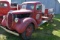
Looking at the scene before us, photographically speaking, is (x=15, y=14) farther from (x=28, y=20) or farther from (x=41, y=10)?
(x=41, y=10)

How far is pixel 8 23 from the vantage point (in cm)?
707

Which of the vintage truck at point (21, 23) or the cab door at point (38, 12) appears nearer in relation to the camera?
the vintage truck at point (21, 23)

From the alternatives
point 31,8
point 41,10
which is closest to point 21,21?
point 31,8

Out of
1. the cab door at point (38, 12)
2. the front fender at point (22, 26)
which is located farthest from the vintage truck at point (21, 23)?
the cab door at point (38, 12)

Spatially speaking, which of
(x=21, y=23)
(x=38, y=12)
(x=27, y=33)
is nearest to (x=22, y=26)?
(x=21, y=23)

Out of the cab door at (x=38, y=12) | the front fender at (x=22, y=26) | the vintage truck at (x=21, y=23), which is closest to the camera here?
the front fender at (x=22, y=26)

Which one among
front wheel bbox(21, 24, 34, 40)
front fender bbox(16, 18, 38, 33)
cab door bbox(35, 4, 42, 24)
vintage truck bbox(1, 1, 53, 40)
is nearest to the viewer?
front fender bbox(16, 18, 38, 33)

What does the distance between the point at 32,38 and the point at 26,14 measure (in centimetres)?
Result: 132

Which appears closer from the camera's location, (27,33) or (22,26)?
(22,26)

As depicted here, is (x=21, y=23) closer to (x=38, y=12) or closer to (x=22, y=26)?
(x=22, y=26)

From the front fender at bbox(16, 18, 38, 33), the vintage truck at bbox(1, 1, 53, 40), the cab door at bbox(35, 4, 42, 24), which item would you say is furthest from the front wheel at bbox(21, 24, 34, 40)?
the cab door at bbox(35, 4, 42, 24)

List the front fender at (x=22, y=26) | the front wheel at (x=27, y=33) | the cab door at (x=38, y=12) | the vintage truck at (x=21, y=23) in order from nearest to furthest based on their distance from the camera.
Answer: the front fender at (x=22, y=26) → the vintage truck at (x=21, y=23) → the front wheel at (x=27, y=33) → the cab door at (x=38, y=12)

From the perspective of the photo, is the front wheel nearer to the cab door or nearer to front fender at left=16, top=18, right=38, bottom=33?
front fender at left=16, top=18, right=38, bottom=33

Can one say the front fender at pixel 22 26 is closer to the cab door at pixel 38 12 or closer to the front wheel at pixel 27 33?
the front wheel at pixel 27 33
